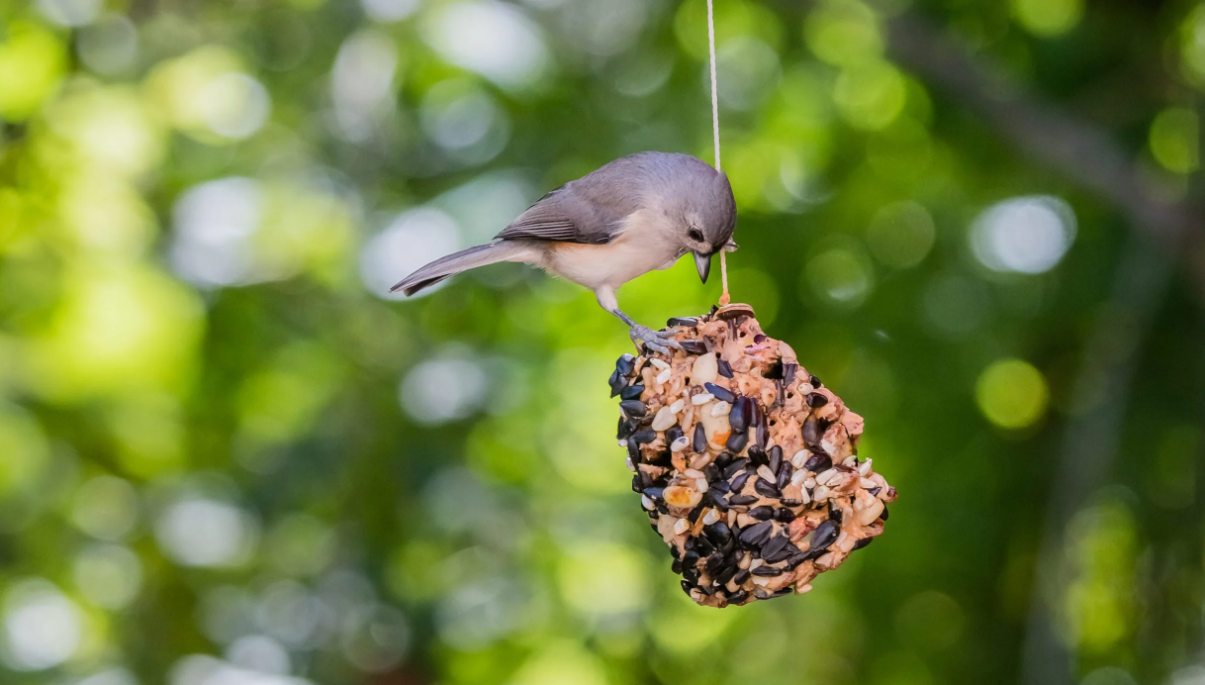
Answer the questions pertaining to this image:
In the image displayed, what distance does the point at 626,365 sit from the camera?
187cm

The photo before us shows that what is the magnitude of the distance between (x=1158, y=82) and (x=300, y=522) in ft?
11.6

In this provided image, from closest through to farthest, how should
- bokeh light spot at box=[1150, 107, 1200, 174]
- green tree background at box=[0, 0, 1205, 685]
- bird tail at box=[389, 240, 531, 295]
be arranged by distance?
1. bird tail at box=[389, 240, 531, 295]
2. green tree background at box=[0, 0, 1205, 685]
3. bokeh light spot at box=[1150, 107, 1200, 174]

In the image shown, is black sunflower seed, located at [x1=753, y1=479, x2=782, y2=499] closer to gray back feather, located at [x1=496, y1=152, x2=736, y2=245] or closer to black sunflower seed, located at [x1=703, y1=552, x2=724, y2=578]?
black sunflower seed, located at [x1=703, y1=552, x2=724, y2=578]

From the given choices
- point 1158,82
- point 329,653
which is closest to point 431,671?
point 329,653

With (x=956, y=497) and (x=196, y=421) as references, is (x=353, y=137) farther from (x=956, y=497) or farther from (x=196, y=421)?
(x=956, y=497)

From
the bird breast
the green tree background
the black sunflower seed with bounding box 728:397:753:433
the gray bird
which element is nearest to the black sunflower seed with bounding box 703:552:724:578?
the black sunflower seed with bounding box 728:397:753:433

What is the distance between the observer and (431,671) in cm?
374

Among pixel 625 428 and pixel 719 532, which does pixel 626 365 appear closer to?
pixel 625 428

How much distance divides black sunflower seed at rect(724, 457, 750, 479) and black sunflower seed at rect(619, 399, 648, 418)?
17cm

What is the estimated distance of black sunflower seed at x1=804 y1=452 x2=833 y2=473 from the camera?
70.3 inches

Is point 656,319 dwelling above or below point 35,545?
above

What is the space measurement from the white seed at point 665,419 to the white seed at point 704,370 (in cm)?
6

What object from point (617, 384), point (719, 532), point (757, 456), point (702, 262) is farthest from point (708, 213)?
point (719, 532)

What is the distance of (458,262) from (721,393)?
0.53m
